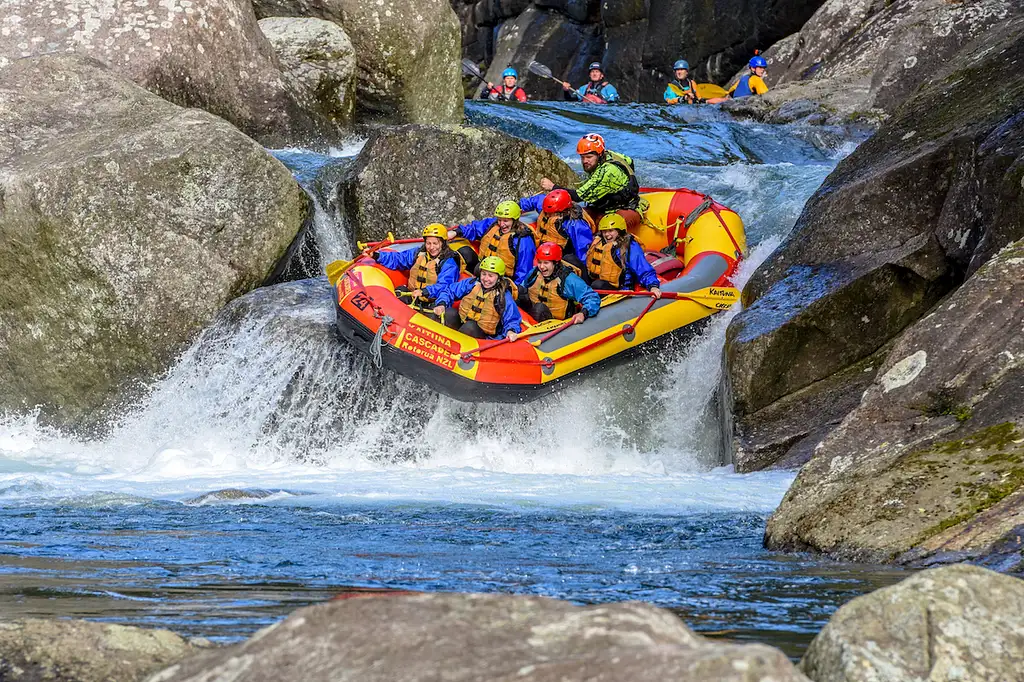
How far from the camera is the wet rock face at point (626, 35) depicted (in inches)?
1026

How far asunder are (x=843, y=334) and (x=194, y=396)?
5171mm

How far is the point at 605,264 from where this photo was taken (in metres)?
10.2

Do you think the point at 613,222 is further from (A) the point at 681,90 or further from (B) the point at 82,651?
(A) the point at 681,90

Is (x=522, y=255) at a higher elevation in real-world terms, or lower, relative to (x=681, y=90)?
lower

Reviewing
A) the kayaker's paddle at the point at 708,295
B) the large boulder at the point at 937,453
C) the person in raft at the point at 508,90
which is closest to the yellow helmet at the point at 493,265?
the kayaker's paddle at the point at 708,295

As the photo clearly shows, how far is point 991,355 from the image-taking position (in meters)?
5.51

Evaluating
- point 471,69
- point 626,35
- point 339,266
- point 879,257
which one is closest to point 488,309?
point 339,266

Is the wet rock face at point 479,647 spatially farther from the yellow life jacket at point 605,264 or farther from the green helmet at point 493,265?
the yellow life jacket at point 605,264

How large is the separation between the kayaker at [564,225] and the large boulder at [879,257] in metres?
1.94

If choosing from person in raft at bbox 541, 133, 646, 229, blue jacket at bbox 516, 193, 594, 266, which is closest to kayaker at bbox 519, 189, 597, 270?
blue jacket at bbox 516, 193, 594, 266

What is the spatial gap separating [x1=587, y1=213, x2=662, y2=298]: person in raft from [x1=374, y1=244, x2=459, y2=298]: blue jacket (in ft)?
3.72

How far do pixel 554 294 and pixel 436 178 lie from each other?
2.32m

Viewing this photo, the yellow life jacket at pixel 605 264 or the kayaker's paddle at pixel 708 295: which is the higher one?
the yellow life jacket at pixel 605 264

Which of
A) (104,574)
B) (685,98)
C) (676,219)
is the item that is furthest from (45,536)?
(685,98)
